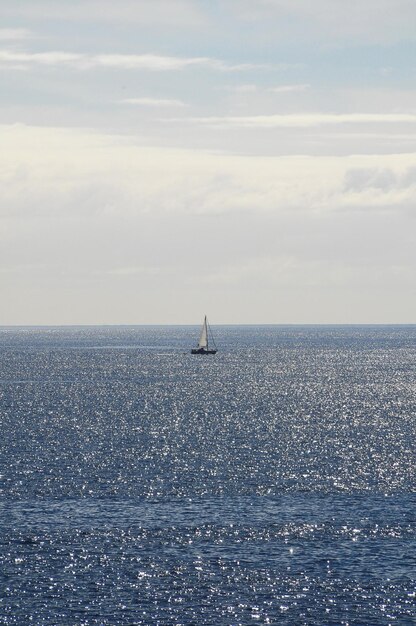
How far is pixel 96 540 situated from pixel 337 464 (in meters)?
45.5

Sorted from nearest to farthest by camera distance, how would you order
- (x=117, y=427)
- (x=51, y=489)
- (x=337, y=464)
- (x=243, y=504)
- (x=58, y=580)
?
(x=58, y=580), (x=243, y=504), (x=51, y=489), (x=337, y=464), (x=117, y=427)

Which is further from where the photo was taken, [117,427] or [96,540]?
[117,427]

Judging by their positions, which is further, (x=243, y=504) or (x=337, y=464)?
(x=337, y=464)

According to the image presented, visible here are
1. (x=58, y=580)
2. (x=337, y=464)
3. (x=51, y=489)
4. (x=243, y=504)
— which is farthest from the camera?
(x=337, y=464)

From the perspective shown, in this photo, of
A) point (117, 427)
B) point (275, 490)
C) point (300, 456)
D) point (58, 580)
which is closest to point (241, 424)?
point (117, 427)

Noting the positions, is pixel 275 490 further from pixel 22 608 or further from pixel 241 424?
pixel 241 424

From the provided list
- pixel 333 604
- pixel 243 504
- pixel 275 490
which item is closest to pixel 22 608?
pixel 333 604

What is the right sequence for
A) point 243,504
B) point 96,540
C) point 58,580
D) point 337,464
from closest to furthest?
point 58,580 → point 96,540 → point 243,504 → point 337,464

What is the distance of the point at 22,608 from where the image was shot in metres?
59.1

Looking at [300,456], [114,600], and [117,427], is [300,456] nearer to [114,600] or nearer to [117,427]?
[117,427]

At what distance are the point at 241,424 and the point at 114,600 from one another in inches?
3704

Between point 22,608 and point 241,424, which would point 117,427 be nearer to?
point 241,424

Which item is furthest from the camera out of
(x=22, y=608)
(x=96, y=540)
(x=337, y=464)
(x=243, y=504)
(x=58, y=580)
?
(x=337, y=464)

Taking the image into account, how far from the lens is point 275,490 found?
94312 millimetres
